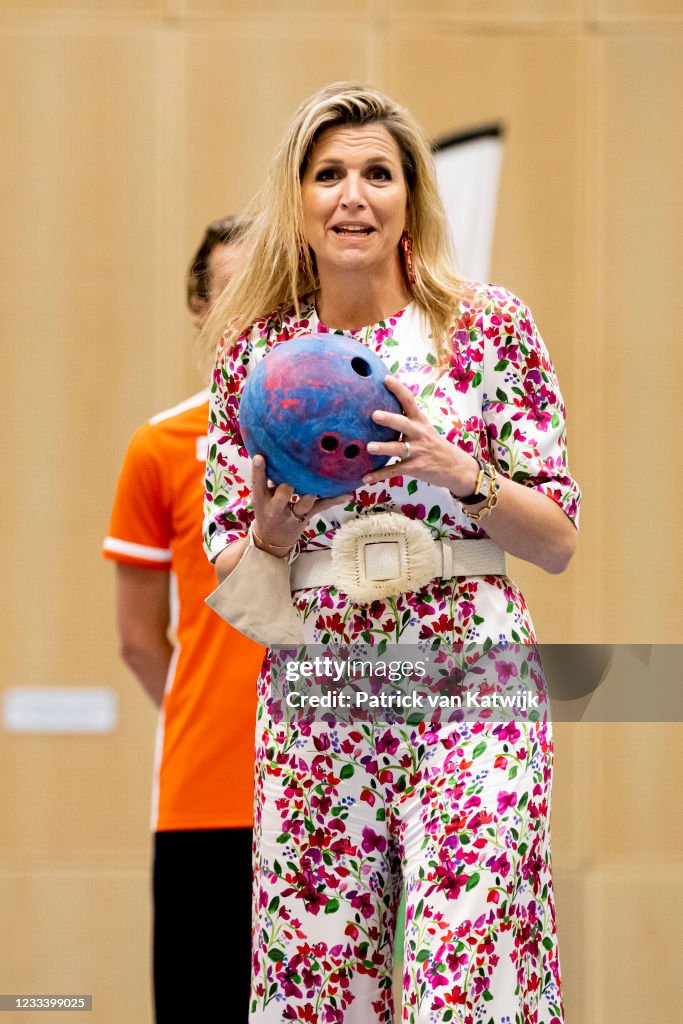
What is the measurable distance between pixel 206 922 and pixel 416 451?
1.70 m

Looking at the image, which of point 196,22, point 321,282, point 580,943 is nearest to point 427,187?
point 321,282

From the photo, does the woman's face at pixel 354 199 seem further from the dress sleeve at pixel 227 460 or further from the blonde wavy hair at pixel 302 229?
the dress sleeve at pixel 227 460

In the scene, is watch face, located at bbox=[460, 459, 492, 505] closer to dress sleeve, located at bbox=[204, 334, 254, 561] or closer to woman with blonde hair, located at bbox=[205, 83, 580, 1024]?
woman with blonde hair, located at bbox=[205, 83, 580, 1024]

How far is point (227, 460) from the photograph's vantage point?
273 centimetres

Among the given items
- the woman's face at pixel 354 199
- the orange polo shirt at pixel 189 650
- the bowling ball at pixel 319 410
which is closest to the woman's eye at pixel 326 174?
the woman's face at pixel 354 199

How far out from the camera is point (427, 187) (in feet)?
8.99

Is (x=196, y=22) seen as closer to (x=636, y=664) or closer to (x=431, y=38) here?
(x=431, y=38)

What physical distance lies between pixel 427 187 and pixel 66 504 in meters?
2.90

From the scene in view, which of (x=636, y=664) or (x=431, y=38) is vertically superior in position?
(x=431, y=38)

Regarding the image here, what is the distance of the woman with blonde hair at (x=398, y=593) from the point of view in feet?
7.78

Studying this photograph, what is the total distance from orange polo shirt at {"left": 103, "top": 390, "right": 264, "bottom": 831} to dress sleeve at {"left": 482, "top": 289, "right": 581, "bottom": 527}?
1117 millimetres

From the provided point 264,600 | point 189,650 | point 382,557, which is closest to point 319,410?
point 382,557

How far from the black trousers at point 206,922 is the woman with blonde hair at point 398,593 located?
0.96 meters

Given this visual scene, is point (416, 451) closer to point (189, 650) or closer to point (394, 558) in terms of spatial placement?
point (394, 558)
